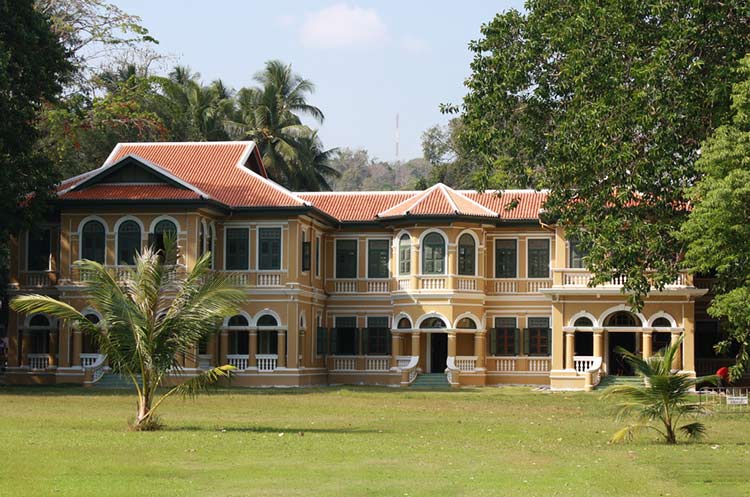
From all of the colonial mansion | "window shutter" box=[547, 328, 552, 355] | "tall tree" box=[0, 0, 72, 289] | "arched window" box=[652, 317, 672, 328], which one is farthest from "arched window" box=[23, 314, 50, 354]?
"arched window" box=[652, 317, 672, 328]

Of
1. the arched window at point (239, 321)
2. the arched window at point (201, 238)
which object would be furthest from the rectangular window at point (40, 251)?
the arched window at point (239, 321)

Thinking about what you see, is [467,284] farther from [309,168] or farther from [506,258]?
[309,168]

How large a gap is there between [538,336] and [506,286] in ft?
6.92

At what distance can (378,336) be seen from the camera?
4588 cm

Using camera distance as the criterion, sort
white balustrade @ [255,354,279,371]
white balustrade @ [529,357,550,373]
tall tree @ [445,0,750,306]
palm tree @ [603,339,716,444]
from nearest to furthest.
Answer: palm tree @ [603,339,716,444], tall tree @ [445,0,750,306], white balustrade @ [255,354,279,371], white balustrade @ [529,357,550,373]

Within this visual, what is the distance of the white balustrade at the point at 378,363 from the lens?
45125 millimetres

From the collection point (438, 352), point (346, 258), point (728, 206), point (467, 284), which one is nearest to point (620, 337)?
point (467, 284)

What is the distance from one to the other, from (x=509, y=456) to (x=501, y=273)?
27.6m

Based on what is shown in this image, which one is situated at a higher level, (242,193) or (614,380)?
(242,193)

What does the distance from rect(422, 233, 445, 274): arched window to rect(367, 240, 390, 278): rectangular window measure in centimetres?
235

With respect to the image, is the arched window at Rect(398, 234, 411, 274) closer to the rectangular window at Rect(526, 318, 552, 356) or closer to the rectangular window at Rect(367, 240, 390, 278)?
the rectangular window at Rect(367, 240, 390, 278)

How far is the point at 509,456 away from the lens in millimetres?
17734

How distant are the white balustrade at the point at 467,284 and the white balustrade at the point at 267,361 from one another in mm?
6850

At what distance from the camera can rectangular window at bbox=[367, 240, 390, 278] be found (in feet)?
150
